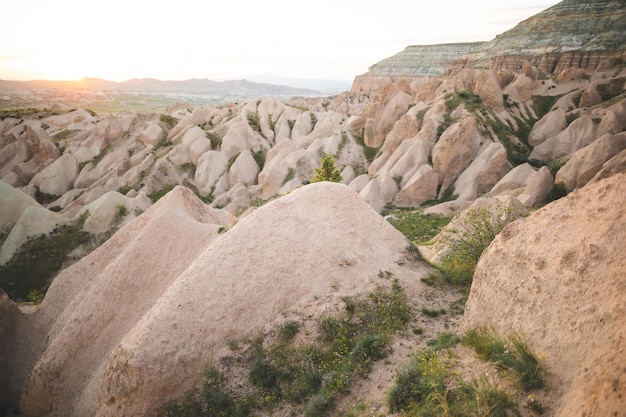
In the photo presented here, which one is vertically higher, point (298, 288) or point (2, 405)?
point (298, 288)

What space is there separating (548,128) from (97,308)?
58877 mm

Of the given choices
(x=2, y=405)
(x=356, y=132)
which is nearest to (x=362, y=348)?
(x=2, y=405)

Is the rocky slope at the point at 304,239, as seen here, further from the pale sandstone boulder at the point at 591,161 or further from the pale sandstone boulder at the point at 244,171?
the pale sandstone boulder at the point at 244,171

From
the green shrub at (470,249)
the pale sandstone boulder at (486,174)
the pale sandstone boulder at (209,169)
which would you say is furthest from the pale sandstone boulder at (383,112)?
the green shrub at (470,249)

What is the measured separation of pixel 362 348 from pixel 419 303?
11.9 feet

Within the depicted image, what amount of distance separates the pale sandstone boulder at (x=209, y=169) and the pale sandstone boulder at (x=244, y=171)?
7.56 feet

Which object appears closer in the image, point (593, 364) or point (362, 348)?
point (593, 364)

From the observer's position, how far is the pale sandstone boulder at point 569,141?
42812 millimetres

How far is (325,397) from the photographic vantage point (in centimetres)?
1003

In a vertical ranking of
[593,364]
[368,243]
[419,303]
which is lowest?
[419,303]

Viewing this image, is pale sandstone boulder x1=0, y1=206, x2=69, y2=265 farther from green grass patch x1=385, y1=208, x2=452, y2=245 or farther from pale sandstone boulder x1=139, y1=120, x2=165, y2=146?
pale sandstone boulder x1=139, y1=120, x2=165, y2=146

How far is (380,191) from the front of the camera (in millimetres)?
45062

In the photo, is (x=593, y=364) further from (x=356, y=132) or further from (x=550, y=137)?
(x=356, y=132)

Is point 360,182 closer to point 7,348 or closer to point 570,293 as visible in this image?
point 7,348
